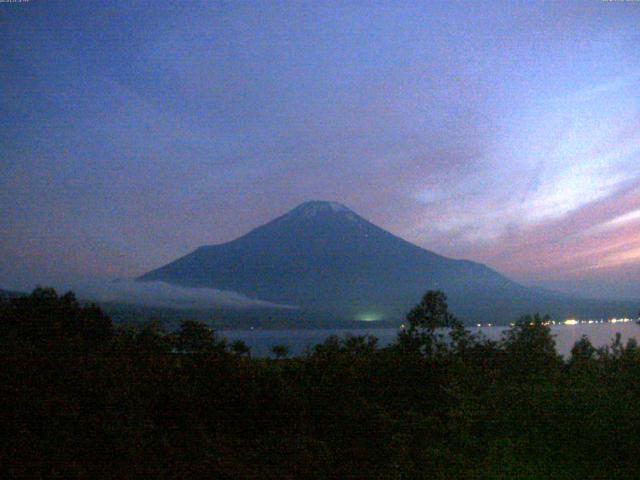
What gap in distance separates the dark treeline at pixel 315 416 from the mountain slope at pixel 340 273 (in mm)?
43434

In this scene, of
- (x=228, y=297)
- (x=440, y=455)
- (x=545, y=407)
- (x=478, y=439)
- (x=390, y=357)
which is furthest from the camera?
(x=228, y=297)

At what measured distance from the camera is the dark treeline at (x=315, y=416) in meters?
4.24

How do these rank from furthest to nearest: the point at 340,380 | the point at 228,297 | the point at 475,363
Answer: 1. the point at 228,297
2. the point at 475,363
3. the point at 340,380

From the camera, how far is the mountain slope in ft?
181

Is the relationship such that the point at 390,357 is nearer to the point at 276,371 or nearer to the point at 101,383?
the point at 276,371

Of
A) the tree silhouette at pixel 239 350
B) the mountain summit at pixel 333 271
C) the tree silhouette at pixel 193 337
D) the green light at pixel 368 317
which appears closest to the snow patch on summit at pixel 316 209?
the mountain summit at pixel 333 271

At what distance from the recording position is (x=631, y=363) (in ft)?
18.6

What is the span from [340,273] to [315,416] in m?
57.4

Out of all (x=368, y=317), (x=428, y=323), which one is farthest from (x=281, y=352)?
(x=368, y=317)

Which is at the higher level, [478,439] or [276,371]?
[276,371]

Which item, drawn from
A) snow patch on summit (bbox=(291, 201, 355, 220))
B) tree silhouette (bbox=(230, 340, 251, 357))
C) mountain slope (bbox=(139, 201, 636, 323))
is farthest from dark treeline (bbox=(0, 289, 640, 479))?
snow patch on summit (bbox=(291, 201, 355, 220))

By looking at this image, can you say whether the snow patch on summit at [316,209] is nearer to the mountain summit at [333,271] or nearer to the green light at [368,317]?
the mountain summit at [333,271]

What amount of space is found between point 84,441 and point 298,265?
58.7m

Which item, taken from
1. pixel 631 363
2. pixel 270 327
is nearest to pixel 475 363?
pixel 631 363
